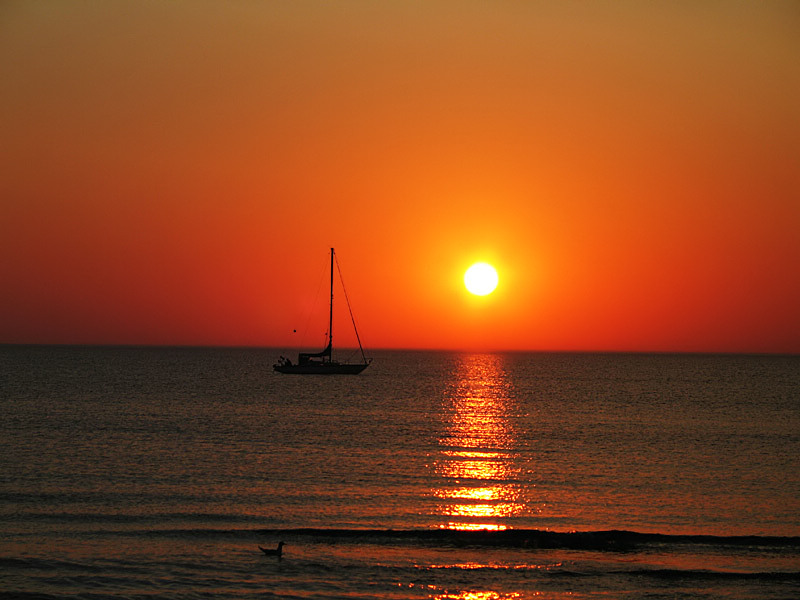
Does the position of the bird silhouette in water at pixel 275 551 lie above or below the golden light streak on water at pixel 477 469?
below

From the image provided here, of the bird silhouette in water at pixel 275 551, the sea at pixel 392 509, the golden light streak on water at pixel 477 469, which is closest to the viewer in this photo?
the sea at pixel 392 509

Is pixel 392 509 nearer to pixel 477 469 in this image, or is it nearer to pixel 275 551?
pixel 275 551

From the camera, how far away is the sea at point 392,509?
77.6ft

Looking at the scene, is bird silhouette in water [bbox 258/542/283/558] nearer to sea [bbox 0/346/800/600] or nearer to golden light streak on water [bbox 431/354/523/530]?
sea [bbox 0/346/800/600]

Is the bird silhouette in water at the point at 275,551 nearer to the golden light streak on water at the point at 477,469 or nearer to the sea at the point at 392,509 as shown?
the sea at the point at 392,509

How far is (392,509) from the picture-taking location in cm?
3266

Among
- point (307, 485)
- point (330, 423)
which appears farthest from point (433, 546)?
point (330, 423)

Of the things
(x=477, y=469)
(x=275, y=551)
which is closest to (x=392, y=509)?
(x=275, y=551)

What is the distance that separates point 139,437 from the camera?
181 ft

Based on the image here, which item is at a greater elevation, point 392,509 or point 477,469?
point 477,469

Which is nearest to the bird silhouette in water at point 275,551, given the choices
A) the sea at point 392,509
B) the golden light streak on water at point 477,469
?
the sea at point 392,509

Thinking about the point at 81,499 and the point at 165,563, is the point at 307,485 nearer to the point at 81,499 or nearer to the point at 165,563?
the point at 81,499

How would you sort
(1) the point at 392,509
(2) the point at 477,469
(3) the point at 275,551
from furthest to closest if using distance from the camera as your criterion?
(2) the point at 477,469 → (1) the point at 392,509 → (3) the point at 275,551

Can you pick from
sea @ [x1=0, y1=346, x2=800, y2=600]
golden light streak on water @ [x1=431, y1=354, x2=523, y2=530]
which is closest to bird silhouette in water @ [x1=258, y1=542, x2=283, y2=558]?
sea @ [x1=0, y1=346, x2=800, y2=600]
